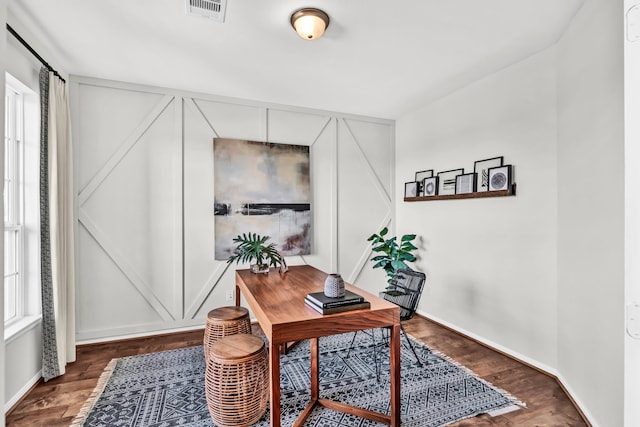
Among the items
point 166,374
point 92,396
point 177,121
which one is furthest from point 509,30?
point 92,396

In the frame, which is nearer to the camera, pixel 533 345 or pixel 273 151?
pixel 533 345

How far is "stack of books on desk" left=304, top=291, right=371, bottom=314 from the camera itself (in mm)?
1699

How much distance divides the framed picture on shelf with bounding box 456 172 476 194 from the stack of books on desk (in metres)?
2.14

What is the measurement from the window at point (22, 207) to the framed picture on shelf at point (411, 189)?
12.5 ft

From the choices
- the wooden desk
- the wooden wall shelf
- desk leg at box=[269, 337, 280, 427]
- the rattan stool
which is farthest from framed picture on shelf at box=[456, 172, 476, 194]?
desk leg at box=[269, 337, 280, 427]

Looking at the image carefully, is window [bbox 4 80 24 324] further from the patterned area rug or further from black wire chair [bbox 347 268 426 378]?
black wire chair [bbox 347 268 426 378]

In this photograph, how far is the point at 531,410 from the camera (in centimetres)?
215

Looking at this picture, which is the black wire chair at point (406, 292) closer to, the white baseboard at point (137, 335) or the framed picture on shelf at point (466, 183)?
the framed picture on shelf at point (466, 183)

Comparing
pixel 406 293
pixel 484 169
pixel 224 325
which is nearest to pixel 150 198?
pixel 224 325

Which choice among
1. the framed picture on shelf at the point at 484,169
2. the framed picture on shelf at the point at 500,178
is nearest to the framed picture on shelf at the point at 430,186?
the framed picture on shelf at the point at 484,169

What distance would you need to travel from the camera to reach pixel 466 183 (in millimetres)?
3422

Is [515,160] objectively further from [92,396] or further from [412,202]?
[92,396]

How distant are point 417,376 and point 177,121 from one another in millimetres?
3396
